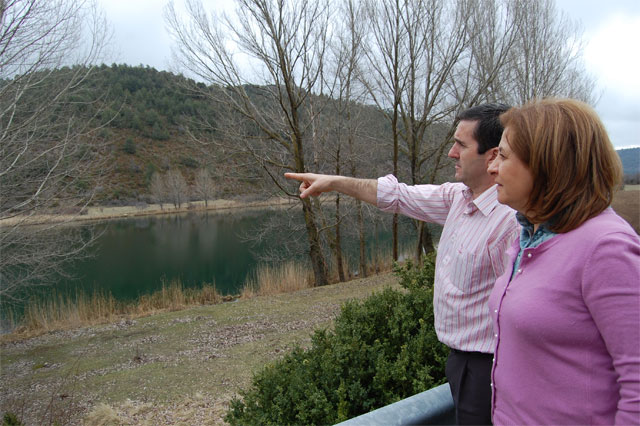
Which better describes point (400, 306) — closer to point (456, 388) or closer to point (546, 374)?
point (456, 388)

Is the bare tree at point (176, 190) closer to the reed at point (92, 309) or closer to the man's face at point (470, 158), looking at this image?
the reed at point (92, 309)

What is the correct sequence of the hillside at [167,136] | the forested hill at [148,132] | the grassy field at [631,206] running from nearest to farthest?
the hillside at [167,136]
the grassy field at [631,206]
the forested hill at [148,132]

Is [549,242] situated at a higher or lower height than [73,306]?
higher

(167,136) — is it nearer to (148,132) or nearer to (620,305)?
(148,132)

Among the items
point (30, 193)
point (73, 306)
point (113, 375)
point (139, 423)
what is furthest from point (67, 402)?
point (73, 306)

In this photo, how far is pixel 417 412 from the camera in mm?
1769

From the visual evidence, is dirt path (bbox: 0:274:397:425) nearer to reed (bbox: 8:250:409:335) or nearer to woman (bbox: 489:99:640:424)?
reed (bbox: 8:250:409:335)

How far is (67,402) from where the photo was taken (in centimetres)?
577

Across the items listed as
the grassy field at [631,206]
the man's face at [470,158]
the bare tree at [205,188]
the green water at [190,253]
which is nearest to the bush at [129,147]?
the bare tree at [205,188]

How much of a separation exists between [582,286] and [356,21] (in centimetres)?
1276

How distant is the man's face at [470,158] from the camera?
197 cm

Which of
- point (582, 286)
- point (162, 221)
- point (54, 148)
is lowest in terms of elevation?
point (162, 221)

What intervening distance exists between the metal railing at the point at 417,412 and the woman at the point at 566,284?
0.45 meters

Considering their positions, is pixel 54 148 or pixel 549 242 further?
pixel 54 148
